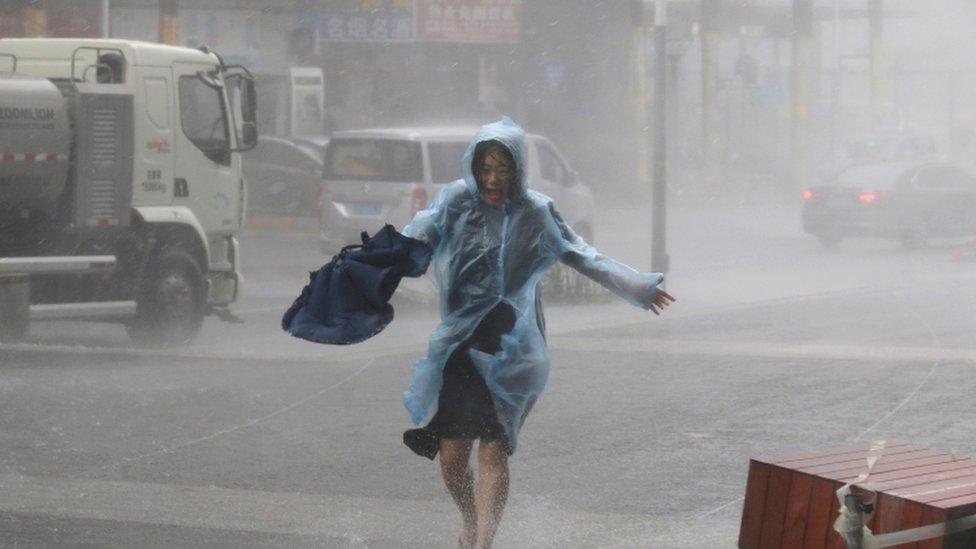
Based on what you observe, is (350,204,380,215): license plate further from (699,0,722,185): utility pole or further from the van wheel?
(699,0,722,185): utility pole

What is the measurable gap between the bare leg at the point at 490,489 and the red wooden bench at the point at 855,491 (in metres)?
0.99

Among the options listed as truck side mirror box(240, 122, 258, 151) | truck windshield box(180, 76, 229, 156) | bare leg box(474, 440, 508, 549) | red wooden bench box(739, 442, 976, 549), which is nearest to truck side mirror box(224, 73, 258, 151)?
truck side mirror box(240, 122, 258, 151)

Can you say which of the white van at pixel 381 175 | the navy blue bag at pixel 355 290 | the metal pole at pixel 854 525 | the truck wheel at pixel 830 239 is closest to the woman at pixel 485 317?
the navy blue bag at pixel 355 290

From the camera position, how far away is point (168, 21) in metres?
30.9

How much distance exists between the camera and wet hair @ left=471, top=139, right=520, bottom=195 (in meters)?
5.70

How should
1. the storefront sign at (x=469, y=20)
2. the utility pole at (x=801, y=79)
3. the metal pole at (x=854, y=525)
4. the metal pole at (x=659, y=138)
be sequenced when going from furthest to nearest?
1. the utility pole at (x=801, y=79)
2. the storefront sign at (x=469, y=20)
3. the metal pole at (x=659, y=138)
4. the metal pole at (x=854, y=525)

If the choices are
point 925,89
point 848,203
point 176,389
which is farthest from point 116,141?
point 925,89

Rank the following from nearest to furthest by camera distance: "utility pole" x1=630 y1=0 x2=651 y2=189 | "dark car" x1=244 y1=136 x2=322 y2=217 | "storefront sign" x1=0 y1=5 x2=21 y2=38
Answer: "storefront sign" x1=0 y1=5 x2=21 y2=38, "dark car" x1=244 y1=136 x2=322 y2=217, "utility pole" x1=630 y1=0 x2=651 y2=189

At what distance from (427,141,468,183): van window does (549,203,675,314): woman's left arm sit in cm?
1361

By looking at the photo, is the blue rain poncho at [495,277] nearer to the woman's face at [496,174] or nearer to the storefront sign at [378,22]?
the woman's face at [496,174]

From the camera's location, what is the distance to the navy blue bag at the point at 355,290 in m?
5.66

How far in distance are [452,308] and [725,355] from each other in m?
7.11

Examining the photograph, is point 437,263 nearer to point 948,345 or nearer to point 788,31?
point 948,345

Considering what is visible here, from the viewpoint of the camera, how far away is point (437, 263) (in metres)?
5.92
